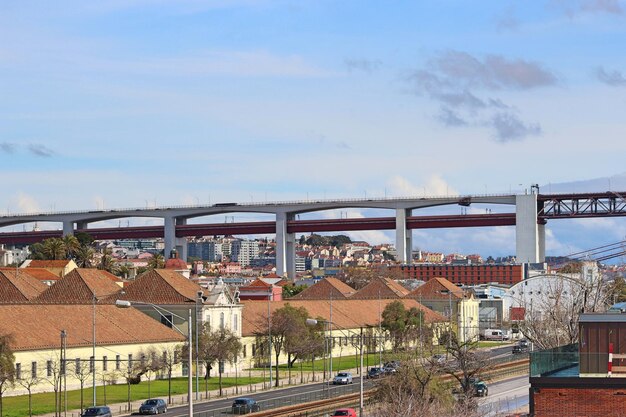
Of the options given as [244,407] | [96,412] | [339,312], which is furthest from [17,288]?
[96,412]

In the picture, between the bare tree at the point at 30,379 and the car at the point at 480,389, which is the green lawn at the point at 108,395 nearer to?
the bare tree at the point at 30,379

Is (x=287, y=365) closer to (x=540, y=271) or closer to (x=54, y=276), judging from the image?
(x=54, y=276)

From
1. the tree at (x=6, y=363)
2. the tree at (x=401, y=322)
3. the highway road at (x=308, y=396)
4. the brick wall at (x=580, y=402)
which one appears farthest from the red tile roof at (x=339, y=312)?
the brick wall at (x=580, y=402)

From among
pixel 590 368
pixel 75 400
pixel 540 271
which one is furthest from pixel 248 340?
pixel 540 271

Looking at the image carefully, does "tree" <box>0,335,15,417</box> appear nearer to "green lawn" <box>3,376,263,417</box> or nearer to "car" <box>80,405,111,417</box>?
"green lawn" <box>3,376,263,417</box>

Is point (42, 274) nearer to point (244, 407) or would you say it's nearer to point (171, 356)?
point (171, 356)

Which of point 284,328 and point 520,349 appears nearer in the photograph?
point 284,328
